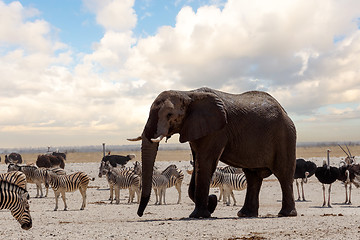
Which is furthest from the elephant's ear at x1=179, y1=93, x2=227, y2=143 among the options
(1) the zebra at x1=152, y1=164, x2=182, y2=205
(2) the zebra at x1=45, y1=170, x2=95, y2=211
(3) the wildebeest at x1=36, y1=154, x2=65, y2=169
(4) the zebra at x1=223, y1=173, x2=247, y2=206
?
(3) the wildebeest at x1=36, y1=154, x2=65, y2=169

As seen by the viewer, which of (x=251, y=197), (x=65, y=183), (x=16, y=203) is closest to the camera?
(x=16, y=203)

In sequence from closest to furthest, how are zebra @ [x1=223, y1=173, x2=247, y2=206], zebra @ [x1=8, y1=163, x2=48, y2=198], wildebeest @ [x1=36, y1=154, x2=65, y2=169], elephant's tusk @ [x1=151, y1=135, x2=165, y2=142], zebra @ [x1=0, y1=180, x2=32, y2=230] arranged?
zebra @ [x1=0, y1=180, x2=32, y2=230] < elephant's tusk @ [x1=151, y1=135, x2=165, y2=142] < zebra @ [x1=223, y1=173, x2=247, y2=206] < zebra @ [x1=8, y1=163, x2=48, y2=198] < wildebeest @ [x1=36, y1=154, x2=65, y2=169]

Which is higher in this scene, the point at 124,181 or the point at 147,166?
the point at 147,166

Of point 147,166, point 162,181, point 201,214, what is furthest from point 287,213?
point 162,181

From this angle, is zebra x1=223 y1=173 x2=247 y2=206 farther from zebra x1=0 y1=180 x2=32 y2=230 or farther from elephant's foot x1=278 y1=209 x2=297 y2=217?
zebra x1=0 y1=180 x2=32 y2=230

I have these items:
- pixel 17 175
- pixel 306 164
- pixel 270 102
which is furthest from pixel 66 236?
pixel 306 164

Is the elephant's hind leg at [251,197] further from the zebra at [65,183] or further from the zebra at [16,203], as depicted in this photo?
the zebra at [65,183]

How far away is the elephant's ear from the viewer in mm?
11133

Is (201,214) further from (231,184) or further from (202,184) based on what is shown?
(231,184)

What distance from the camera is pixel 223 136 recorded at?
37.3 ft

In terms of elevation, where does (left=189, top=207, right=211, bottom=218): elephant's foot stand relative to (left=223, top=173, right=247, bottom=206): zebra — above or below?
below

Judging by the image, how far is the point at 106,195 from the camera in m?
22.9

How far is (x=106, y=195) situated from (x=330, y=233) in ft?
49.6

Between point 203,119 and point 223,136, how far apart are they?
640 millimetres
